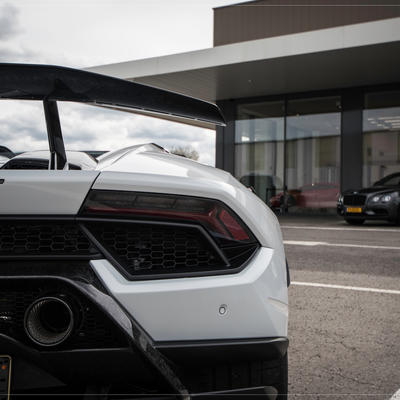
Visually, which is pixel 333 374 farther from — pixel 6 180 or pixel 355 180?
pixel 355 180

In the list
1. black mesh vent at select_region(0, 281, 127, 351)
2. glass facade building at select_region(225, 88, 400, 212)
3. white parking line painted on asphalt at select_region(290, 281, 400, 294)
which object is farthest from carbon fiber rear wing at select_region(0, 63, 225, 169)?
glass facade building at select_region(225, 88, 400, 212)

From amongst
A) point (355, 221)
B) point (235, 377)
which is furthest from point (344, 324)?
point (355, 221)

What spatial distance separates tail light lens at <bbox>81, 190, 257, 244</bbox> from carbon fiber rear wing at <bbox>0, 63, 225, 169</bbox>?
46cm

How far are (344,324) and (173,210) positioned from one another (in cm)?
226

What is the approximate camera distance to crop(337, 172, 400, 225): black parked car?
1090cm

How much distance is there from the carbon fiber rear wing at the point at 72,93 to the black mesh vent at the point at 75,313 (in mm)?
572

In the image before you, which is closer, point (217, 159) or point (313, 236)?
point (313, 236)

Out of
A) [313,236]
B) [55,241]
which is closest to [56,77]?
[55,241]

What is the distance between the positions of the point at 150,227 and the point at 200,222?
0.48 ft

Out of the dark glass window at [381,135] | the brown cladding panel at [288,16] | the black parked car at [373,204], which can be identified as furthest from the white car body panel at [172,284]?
the brown cladding panel at [288,16]

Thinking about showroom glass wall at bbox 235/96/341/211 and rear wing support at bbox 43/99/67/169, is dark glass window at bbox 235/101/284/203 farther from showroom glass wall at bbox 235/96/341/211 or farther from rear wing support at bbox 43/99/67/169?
rear wing support at bbox 43/99/67/169

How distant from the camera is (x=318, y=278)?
4.79 meters

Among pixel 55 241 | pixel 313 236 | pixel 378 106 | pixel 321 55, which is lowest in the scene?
pixel 313 236

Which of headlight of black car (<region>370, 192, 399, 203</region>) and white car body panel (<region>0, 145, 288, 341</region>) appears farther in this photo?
headlight of black car (<region>370, 192, 399, 203</region>)
